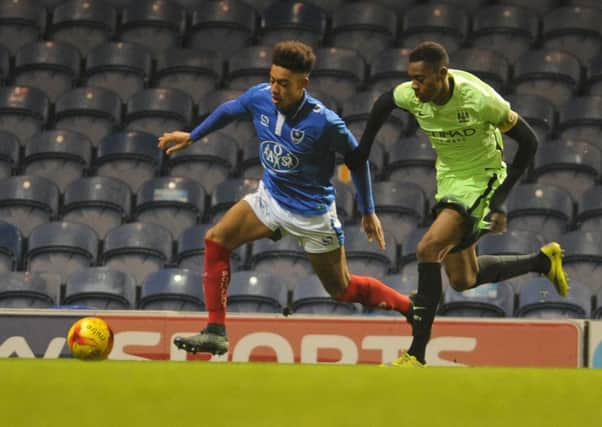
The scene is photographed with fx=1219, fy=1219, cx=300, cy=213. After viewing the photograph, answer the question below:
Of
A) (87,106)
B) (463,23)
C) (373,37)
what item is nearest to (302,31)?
(373,37)

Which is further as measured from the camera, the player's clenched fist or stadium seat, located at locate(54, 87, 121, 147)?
stadium seat, located at locate(54, 87, 121, 147)

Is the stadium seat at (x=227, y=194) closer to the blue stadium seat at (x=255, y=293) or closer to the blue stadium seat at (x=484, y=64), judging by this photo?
the blue stadium seat at (x=255, y=293)

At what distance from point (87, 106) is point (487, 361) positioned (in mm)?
6094

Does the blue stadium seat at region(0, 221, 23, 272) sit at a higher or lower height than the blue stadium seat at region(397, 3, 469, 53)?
lower

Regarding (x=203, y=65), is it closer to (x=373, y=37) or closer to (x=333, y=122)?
(x=373, y=37)

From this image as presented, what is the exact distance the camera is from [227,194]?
11.5 metres

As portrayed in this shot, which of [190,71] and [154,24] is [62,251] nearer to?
[190,71]

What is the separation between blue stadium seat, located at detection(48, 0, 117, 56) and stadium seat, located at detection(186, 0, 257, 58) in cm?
96

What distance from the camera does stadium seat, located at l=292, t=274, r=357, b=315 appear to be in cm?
1013

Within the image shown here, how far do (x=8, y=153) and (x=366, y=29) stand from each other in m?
4.26

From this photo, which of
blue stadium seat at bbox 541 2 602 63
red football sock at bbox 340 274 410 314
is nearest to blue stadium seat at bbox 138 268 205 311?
red football sock at bbox 340 274 410 314

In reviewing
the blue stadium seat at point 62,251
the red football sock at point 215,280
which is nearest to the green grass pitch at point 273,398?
the red football sock at point 215,280

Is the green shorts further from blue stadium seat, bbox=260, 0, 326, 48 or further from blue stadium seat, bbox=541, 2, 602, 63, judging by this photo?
blue stadium seat, bbox=260, 0, 326, 48

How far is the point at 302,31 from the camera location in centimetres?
1384
